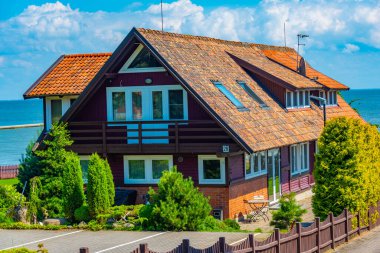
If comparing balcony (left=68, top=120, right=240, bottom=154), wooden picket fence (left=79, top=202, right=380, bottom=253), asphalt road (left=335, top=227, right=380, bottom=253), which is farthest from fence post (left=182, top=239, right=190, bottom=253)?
balcony (left=68, top=120, right=240, bottom=154)

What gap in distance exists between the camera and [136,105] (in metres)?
35.6

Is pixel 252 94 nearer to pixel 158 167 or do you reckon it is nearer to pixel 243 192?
pixel 243 192

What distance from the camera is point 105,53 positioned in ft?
137

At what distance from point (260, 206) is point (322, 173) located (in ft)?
22.7

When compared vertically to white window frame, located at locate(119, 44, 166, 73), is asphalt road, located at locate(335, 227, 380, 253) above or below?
below

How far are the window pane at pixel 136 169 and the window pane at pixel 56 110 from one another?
19.4 ft

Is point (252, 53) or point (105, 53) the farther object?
point (252, 53)

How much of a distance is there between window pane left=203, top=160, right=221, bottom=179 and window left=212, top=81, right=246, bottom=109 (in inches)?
114

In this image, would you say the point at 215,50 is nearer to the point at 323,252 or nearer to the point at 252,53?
the point at 252,53

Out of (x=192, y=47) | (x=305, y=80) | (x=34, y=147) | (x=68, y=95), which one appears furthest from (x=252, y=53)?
(x=34, y=147)

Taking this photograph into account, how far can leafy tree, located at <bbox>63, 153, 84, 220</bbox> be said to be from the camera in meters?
31.3

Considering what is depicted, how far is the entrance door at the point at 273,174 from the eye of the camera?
3778 centimetres

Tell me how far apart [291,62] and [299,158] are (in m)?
9.96

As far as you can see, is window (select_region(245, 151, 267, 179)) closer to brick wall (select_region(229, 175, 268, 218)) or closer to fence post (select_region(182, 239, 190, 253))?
brick wall (select_region(229, 175, 268, 218))
